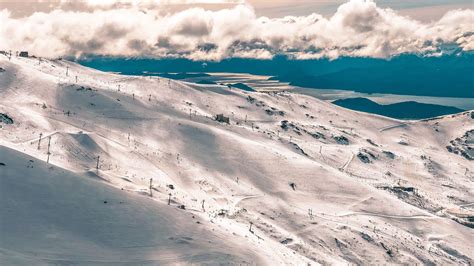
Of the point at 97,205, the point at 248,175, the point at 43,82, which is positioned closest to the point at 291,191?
the point at 248,175

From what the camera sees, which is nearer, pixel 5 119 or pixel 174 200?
pixel 174 200

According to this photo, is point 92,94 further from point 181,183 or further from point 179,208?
point 179,208

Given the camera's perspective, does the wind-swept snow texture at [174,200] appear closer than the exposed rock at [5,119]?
Yes

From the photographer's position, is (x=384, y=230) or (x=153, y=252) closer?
(x=153, y=252)

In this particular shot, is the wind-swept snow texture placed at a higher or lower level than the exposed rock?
lower

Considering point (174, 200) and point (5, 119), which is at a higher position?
point (5, 119)

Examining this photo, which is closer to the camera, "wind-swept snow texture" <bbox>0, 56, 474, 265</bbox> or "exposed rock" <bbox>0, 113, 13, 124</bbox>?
"wind-swept snow texture" <bbox>0, 56, 474, 265</bbox>

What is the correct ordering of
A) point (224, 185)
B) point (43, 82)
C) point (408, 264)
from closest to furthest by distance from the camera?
1. point (408, 264)
2. point (224, 185)
3. point (43, 82)

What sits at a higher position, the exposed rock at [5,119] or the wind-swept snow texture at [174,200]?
the exposed rock at [5,119]
